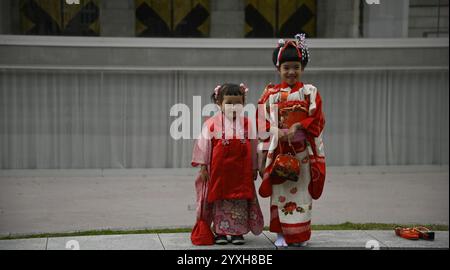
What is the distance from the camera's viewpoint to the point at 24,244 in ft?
20.2

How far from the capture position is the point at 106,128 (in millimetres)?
10922

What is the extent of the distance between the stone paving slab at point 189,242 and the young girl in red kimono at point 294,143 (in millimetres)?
221

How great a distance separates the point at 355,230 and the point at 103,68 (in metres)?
5.38

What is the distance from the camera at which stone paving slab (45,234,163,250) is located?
19.8 feet

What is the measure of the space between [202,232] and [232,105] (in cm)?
113

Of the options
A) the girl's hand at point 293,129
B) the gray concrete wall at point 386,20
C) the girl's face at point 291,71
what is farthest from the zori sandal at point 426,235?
the gray concrete wall at point 386,20

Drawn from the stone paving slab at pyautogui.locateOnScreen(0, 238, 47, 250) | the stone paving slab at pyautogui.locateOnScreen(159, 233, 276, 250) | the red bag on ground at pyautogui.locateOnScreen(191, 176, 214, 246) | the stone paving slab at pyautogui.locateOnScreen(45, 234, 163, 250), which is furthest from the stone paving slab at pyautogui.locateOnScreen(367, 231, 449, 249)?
the stone paving slab at pyautogui.locateOnScreen(0, 238, 47, 250)

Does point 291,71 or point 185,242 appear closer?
point 291,71

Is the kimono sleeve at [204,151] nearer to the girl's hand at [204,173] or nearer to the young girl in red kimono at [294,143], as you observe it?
the girl's hand at [204,173]

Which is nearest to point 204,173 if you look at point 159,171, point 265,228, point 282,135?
point 282,135

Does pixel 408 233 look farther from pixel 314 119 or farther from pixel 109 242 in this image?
pixel 109 242

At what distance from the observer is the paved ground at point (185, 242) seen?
605cm
